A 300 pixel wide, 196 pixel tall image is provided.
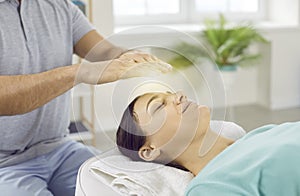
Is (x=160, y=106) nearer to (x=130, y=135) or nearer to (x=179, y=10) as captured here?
(x=130, y=135)

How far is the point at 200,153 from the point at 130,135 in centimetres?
18

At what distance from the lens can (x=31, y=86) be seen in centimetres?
121

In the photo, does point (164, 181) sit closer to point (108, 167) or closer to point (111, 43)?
point (108, 167)

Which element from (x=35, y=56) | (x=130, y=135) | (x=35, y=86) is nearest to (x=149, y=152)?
(x=130, y=135)

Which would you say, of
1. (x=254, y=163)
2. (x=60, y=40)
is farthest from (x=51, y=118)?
(x=254, y=163)

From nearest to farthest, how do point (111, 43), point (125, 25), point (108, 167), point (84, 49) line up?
point (108, 167) → point (111, 43) → point (84, 49) → point (125, 25)

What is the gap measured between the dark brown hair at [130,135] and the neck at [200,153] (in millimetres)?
48

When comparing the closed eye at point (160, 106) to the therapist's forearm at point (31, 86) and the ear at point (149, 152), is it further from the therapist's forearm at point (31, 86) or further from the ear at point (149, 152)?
the therapist's forearm at point (31, 86)

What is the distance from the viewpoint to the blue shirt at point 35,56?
4.56 ft

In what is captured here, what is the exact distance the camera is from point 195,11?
13.0 ft

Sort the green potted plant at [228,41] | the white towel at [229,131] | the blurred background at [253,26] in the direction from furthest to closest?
the blurred background at [253,26]
the green potted plant at [228,41]
the white towel at [229,131]

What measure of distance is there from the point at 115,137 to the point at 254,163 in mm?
338

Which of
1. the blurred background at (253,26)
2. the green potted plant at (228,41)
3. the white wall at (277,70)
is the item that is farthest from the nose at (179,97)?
the white wall at (277,70)

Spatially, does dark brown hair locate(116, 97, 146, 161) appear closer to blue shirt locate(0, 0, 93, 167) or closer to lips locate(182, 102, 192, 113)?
lips locate(182, 102, 192, 113)
